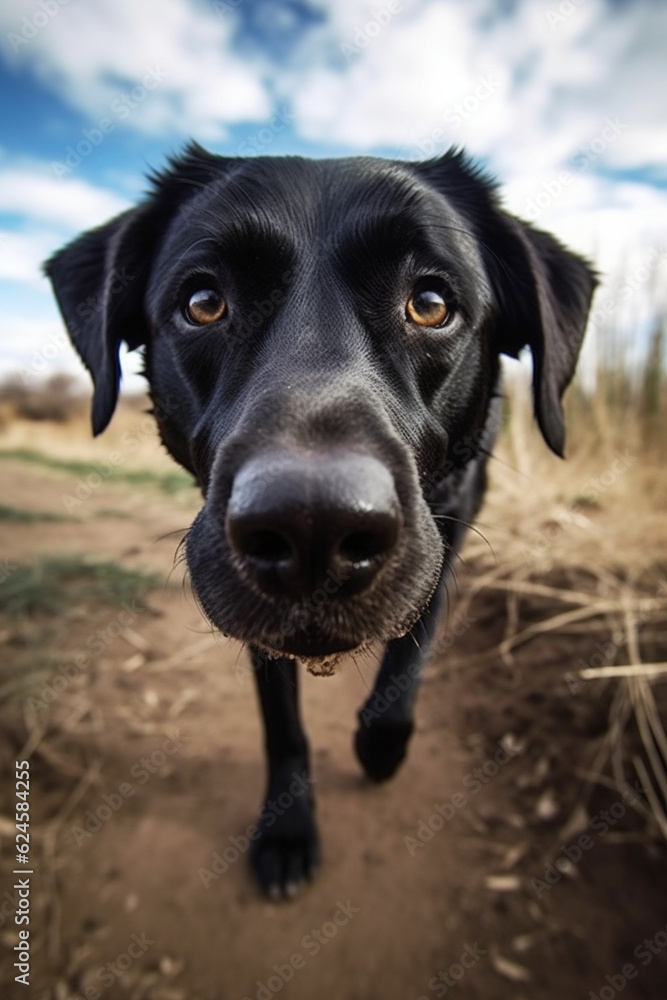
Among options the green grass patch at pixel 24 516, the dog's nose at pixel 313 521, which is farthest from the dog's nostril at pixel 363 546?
the green grass patch at pixel 24 516

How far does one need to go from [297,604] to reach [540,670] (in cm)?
204

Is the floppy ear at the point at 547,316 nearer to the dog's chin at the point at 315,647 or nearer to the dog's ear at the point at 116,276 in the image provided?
the dog's ear at the point at 116,276

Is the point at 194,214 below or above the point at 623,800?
above

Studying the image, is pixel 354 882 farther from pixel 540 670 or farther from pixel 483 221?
pixel 483 221

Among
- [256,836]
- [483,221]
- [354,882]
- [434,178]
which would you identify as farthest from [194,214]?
[354,882]

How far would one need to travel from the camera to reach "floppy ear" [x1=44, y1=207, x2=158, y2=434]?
185cm

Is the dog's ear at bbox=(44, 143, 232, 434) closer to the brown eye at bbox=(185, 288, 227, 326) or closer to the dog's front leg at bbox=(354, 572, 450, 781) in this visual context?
the brown eye at bbox=(185, 288, 227, 326)

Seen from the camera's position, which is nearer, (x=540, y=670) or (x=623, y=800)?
(x=623, y=800)

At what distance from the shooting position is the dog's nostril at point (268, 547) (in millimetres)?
901

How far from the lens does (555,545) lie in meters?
3.30

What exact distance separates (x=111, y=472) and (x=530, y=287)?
765 cm

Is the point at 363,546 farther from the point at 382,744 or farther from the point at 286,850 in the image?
the point at 286,850

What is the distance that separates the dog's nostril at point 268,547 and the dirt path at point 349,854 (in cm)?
50

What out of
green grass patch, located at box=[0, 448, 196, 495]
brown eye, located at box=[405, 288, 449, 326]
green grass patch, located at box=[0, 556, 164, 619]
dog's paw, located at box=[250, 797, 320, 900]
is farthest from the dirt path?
green grass patch, located at box=[0, 448, 196, 495]
